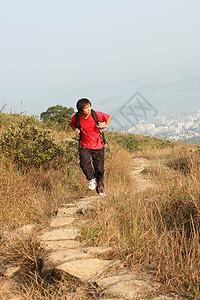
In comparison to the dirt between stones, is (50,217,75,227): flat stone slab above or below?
above

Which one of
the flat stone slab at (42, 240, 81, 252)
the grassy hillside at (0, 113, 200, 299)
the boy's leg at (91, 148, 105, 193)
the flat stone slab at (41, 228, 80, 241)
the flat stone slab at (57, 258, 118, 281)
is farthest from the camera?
the boy's leg at (91, 148, 105, 193)

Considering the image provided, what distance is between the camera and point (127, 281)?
2479mm

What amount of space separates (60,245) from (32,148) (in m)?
3.73

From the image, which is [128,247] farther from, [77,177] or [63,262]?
[77,177]

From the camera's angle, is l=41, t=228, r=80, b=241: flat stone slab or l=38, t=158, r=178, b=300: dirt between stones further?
l=41, t=228, r=80, b=241: flat stone slab

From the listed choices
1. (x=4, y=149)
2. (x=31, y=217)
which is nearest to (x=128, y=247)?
(x=31, y=217)

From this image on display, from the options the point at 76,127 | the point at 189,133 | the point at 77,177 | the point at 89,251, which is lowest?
the point at 89,251

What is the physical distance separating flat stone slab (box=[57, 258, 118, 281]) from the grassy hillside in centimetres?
12

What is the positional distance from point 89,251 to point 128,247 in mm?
475

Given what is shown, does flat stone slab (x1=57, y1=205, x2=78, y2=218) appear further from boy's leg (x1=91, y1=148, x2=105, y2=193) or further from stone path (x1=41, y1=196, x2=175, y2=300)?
boy's leg (x1=91, y1=148, x2=105, y2=193)

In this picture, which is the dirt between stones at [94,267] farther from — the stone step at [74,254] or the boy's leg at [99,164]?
the boy's leg at [99,164]

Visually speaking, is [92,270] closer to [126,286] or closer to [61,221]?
[126,286]

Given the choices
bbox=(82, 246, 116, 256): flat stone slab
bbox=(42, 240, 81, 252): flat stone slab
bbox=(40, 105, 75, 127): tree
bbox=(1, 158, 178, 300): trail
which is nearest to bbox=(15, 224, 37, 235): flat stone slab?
bbox=(1, 158, 178, 300): trail

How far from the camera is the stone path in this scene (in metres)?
2.33
